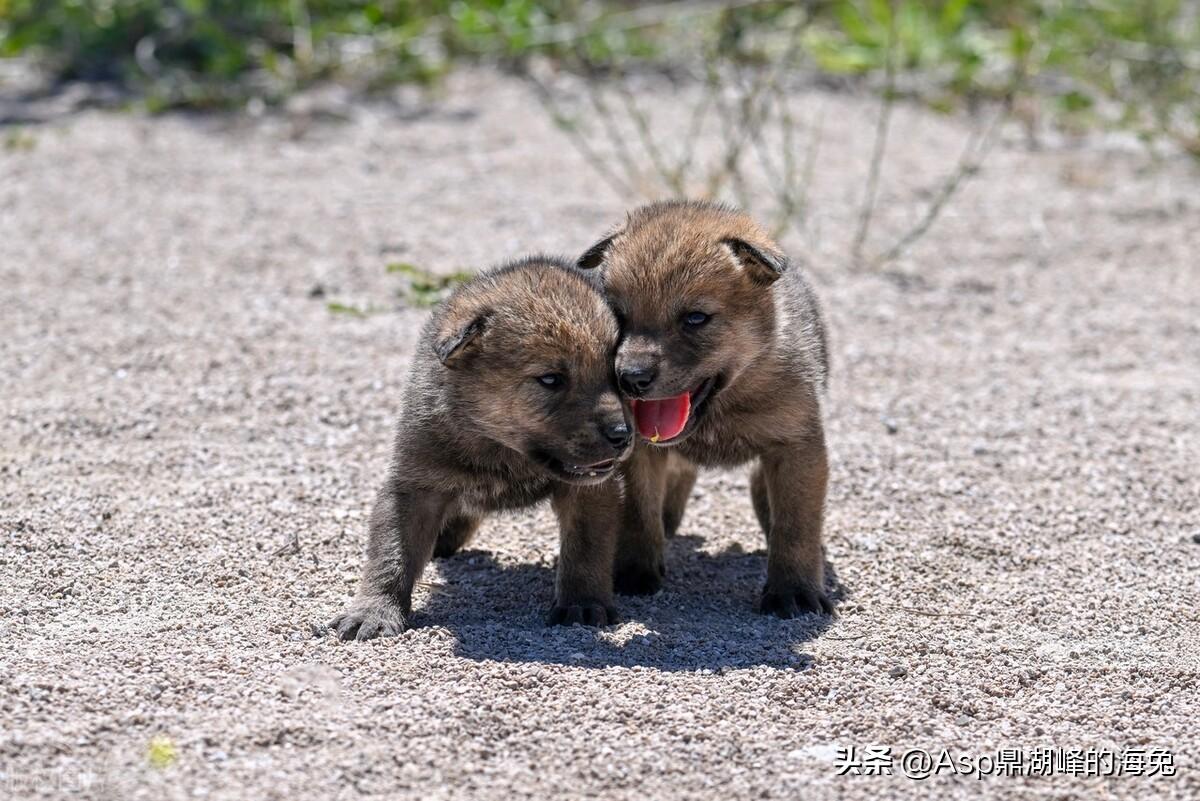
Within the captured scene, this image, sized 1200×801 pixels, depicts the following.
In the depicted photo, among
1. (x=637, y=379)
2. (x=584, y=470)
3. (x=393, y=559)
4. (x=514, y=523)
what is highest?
(x=637, y=379)

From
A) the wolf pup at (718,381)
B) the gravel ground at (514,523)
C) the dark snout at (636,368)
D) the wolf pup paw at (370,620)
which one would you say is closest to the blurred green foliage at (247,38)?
the gravel ground at (514,523)

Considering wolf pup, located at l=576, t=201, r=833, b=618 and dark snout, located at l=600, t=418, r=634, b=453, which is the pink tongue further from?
dark snout, located at l=600, t=418, r=634, b=453

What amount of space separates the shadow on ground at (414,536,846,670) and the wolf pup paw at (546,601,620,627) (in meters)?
0.03

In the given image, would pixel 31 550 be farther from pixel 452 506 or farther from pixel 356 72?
pixel 356 72

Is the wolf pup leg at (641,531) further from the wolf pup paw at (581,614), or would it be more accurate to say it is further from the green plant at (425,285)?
the green plant at (425,285)

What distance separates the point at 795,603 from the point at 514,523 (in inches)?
50.6

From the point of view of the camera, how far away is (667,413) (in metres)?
4.88

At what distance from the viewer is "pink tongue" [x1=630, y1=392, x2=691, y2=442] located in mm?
4840

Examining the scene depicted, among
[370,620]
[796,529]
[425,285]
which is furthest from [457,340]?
[425,285]

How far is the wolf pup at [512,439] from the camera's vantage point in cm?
464

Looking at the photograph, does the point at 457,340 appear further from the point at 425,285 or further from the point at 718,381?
the point at 425,285

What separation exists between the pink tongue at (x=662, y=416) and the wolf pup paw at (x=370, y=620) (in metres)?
0.92

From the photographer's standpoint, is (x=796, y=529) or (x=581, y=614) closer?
(x=581, y=614)

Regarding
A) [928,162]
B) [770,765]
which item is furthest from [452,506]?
[928,162]
